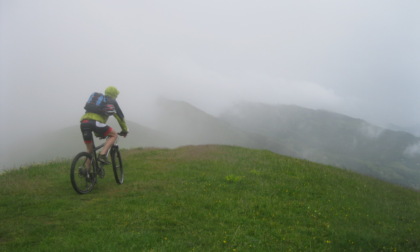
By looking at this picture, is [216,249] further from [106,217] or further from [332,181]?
[332,181]

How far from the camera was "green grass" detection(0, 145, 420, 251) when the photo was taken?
25.6 feet

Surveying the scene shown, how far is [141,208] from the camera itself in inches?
395

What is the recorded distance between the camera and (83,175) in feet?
38.8

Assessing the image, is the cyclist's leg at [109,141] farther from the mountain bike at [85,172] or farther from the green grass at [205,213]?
the green grass at [205,213]

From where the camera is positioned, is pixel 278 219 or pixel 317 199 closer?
pixel 278 219

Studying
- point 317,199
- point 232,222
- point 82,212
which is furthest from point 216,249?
point 317,199

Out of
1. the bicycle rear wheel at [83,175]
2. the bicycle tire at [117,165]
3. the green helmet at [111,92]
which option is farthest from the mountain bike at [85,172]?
the green helmet at [111,92]

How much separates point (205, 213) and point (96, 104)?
18.7 ft

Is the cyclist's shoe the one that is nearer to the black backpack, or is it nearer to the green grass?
the green grass

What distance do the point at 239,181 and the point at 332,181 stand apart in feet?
15.8

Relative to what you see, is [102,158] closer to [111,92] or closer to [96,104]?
[96,104]

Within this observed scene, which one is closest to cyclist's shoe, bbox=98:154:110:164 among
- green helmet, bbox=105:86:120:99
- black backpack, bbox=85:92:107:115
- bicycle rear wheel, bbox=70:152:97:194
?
bicycle rear wheel, bbox=70:152:97:194

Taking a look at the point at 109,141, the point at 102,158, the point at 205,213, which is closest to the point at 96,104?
the point at 109,141

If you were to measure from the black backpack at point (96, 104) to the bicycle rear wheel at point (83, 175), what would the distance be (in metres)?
1.59
